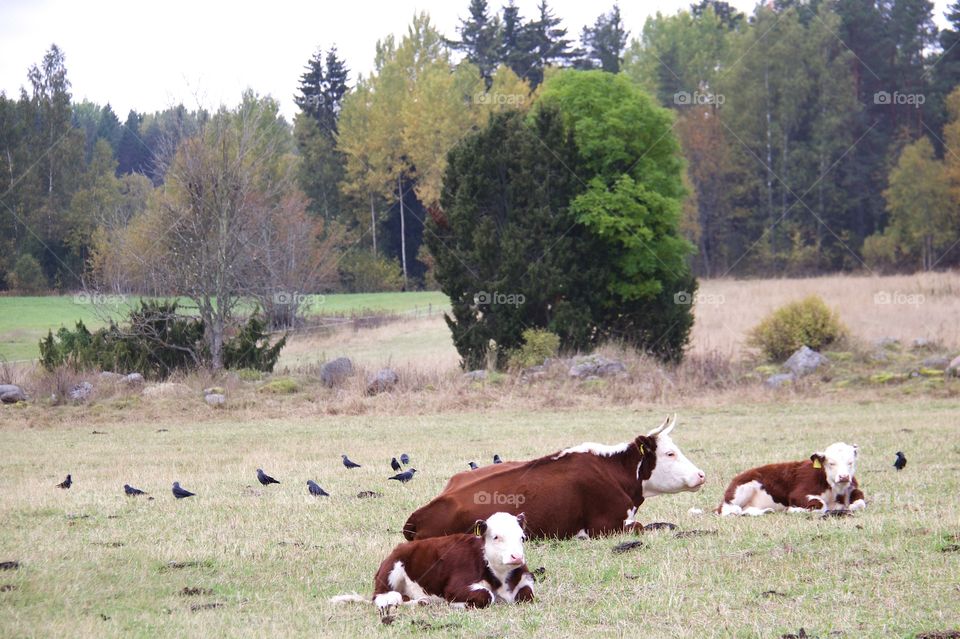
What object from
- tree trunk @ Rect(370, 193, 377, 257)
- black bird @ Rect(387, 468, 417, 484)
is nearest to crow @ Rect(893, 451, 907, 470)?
black bird @ Rect(387, 468, 417, 484)

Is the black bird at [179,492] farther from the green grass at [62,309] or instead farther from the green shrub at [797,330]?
the green grass at [62,309]

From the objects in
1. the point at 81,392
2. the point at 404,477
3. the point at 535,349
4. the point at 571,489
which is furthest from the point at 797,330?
the point at 571,489

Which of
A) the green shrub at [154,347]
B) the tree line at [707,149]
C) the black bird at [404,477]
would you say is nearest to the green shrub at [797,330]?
the green shrub at [154,347]

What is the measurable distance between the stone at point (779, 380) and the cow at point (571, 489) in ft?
57.5

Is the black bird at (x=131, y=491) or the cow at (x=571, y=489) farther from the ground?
the cow at (x=571, y=489)

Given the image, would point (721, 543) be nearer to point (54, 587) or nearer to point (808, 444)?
point (54, 587)

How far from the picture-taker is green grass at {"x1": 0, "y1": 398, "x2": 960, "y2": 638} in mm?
7086

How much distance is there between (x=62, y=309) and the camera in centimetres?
6241

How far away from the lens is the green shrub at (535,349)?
31000mm

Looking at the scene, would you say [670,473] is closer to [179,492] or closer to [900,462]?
[900,462]

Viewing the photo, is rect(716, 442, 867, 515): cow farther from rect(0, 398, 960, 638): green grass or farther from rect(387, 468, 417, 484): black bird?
rect(387, 468, 417, 484): black bird

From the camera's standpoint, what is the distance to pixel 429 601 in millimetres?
7684

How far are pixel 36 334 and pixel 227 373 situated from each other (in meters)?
26.1

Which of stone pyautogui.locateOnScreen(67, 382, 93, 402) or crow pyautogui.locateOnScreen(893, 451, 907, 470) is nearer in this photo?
crow pyautogui.locateOnScreen(893, 451, 907, 470)
